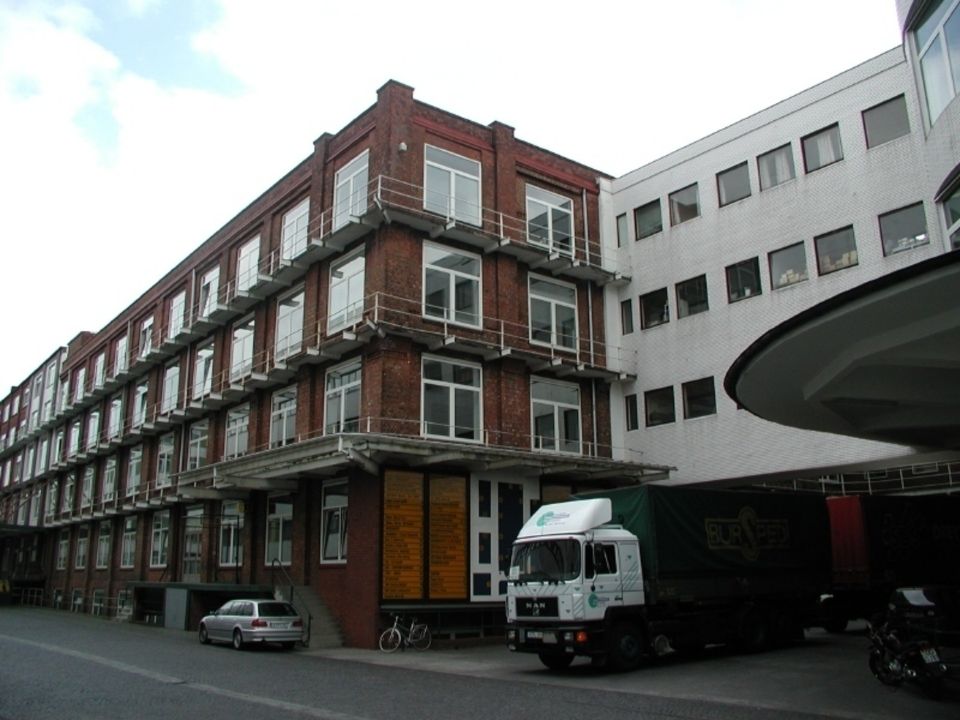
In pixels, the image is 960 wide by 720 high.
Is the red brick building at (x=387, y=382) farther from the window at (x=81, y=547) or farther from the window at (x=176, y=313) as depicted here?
the window at (x=81, y=547)

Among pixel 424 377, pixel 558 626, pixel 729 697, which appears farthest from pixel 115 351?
pixel 729 697

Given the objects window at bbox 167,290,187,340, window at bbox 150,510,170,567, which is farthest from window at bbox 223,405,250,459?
window at bbox 167,290,187,340

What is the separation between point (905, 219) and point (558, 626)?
15.1 metres

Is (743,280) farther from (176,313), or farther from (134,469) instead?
(134,469)

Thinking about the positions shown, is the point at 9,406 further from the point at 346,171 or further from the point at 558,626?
the point at 558,626

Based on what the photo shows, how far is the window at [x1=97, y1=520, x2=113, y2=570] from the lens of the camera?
41.8 metres

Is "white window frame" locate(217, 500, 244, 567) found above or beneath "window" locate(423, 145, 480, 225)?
beneath

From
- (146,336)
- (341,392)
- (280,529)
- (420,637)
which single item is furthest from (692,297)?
(146,336)

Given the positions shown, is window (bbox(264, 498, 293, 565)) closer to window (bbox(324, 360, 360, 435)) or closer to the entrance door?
window (bbox(324, 360, 360, 435))

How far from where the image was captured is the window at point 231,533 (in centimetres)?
2992

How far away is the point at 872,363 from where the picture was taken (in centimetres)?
1141

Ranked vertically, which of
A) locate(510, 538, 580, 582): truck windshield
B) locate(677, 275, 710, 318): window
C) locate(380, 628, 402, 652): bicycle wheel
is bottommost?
locate(380, 628, 402, 652): bicycle wheel

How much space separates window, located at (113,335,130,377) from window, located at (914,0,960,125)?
39838 millimetres

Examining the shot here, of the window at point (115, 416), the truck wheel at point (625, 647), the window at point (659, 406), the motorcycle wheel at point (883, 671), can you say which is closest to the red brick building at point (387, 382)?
the window at point (659, 406)
